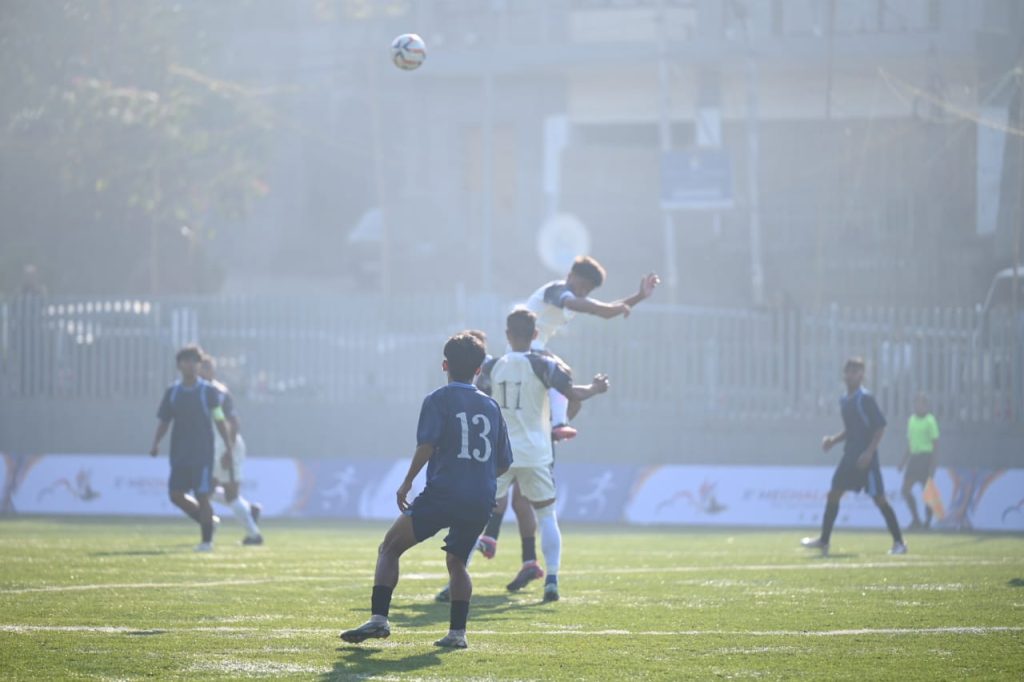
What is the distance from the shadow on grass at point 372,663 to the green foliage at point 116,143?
26.3m

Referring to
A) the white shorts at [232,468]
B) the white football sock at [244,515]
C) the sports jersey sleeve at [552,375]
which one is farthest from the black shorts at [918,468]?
the sports jersey sleeve at [552,375]

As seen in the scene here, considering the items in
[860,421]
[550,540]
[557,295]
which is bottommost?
[550,540]

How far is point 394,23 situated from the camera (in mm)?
43844

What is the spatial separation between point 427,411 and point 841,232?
2765cm

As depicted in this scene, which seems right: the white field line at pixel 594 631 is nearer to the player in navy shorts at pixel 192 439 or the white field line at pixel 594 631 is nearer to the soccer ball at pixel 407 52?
the player in navy shorts at pixel 192 439

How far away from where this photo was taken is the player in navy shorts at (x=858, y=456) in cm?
1681

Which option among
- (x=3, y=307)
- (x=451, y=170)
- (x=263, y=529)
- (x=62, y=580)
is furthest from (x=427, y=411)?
(x=451, y=170)

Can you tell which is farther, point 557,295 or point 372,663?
point 557,295

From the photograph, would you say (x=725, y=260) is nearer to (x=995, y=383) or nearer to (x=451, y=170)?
(x=451, y=170)

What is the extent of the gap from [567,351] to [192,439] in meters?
11.9

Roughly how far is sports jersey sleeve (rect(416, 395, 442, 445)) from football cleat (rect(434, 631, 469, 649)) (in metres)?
1.10

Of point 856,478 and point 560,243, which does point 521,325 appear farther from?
point 560,243

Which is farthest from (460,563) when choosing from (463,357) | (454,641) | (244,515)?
(244,515)

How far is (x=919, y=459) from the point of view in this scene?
2442 centimetres
